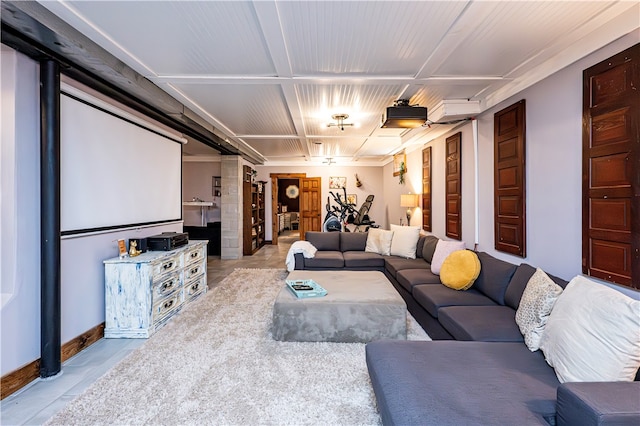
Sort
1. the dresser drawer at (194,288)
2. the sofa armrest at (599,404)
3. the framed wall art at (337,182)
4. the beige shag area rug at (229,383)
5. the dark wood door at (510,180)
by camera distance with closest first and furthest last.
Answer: the sofa armrest at (599,404)
the beige shag area rug at (229,383)
the dark wood door at (510,180)
the dresser drawer at (194,288)
the framed wall art at (337,182)

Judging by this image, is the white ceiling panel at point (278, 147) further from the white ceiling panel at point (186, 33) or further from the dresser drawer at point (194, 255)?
the white ceiling panel at point (186, 33)

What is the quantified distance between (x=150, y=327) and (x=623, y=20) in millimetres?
4461

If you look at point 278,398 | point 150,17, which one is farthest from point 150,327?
point 150,17

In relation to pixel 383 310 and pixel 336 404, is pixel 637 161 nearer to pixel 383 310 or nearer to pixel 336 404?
pixel 383 310

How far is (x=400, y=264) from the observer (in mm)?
4328

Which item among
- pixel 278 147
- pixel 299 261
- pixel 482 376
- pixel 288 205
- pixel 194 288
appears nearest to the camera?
pixel 482 376

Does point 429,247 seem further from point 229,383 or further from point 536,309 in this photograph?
point 229,383

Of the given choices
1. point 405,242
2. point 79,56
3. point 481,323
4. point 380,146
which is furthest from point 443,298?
point 380,146

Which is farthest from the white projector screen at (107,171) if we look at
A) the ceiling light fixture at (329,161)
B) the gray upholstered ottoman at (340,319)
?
the ceiling light fixture at (329,161)

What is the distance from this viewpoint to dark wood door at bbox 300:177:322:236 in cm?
930

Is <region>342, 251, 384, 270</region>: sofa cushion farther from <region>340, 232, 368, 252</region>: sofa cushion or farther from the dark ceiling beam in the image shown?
the dark ceiling beam

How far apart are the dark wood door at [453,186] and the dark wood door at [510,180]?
82 cm

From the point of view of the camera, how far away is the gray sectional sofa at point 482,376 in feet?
3.86

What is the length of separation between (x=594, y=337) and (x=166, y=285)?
11.8ft
